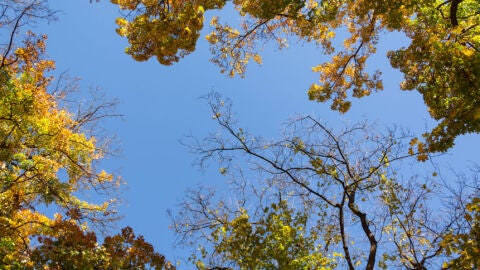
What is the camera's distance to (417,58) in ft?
22.1

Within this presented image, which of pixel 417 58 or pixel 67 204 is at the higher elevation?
pixel 417 58

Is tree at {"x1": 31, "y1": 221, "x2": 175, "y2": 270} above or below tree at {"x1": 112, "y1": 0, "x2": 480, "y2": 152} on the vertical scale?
below

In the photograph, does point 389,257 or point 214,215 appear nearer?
point 389,257

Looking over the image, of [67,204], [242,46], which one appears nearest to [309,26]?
[242,46]

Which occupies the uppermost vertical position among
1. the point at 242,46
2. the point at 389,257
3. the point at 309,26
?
the point at 242,46

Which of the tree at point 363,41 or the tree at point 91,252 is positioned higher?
the tree at point 363,41

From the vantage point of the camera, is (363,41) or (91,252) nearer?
(91,252)

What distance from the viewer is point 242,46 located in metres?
11.5

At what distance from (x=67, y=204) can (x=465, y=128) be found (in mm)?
10118

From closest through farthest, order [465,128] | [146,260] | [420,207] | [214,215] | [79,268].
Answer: [465,128], [79,268], [146,260], [420,207], [214,215]

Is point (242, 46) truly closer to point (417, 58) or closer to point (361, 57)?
point (361, 57)

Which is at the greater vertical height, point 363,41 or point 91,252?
point 363,41

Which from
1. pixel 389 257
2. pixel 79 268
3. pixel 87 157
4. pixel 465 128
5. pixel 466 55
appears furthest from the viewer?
pixel 87 157

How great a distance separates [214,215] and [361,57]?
6.71 metres
